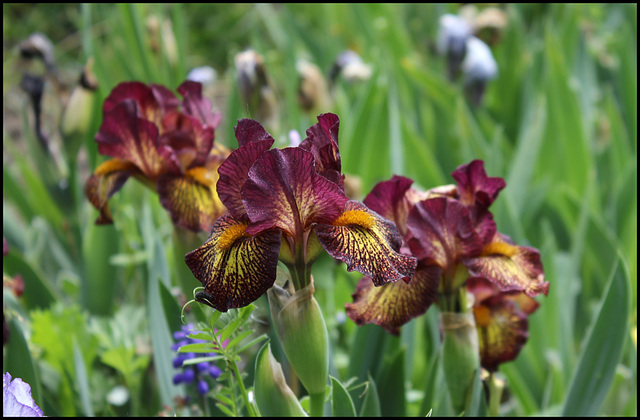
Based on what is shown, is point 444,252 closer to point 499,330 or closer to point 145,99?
point 499,330

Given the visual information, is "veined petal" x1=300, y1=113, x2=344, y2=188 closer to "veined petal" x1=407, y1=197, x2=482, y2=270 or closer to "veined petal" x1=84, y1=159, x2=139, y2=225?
"veined petal" x1=407, y1=197, x2=482, y2=270

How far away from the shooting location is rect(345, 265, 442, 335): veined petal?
0.55 m

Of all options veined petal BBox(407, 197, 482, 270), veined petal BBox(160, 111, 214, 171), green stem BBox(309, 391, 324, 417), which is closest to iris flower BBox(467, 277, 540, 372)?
veined petal BBox(407, 197, 482, 270)

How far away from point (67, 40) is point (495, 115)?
2203mm

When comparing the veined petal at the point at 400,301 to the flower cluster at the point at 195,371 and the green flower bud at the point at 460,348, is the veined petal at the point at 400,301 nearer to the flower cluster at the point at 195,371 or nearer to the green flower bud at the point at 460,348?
the green flower bud at the point at 460,348

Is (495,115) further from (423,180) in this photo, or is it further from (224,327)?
(224,327)

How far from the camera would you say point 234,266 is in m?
0.42

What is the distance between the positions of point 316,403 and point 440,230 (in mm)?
190

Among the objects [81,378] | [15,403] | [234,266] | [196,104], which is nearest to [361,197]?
[196,104]

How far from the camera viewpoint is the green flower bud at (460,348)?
580 mm

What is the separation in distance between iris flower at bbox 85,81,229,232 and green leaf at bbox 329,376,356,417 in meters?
0.22

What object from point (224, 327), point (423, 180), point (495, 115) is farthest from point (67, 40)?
point (224, 327)

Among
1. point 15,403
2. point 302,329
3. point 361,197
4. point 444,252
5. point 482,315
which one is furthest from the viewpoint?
point 361,197

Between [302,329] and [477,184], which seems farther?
[477,184]
